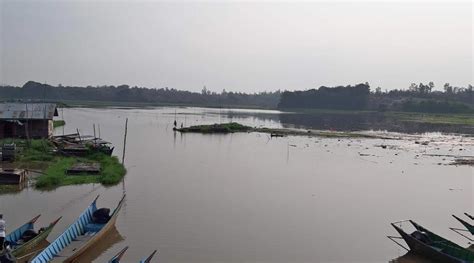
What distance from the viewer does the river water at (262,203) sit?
555 inches

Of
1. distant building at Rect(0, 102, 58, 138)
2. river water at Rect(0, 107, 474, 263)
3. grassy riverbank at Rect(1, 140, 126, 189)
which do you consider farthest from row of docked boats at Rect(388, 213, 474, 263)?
distant building at Rect(0, 102, 58, 138)

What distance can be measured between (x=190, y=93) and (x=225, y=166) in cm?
15811

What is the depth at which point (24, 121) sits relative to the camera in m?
30.3

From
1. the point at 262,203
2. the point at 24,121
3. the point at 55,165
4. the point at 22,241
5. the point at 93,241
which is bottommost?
the point at 262,203

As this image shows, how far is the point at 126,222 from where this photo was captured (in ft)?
51.6

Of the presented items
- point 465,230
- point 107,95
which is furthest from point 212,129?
point 107,95

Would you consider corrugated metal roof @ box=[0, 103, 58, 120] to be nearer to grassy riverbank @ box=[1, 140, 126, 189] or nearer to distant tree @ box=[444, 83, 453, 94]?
grassy riverbank @ box=[1, 140, 126, 189]

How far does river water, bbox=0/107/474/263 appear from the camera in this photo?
14.1 metres

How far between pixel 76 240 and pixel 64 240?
1.70ft

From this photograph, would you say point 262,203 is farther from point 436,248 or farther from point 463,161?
point 463,161

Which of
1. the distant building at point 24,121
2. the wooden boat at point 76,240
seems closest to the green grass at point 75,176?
the wooden boat at point 76,240

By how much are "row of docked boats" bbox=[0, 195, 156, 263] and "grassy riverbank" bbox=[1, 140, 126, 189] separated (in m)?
6.33

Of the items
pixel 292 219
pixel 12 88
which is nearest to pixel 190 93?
pixel 12 88

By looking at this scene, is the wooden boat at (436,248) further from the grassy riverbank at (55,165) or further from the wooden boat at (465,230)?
the grassy riverbank at (55,165)
